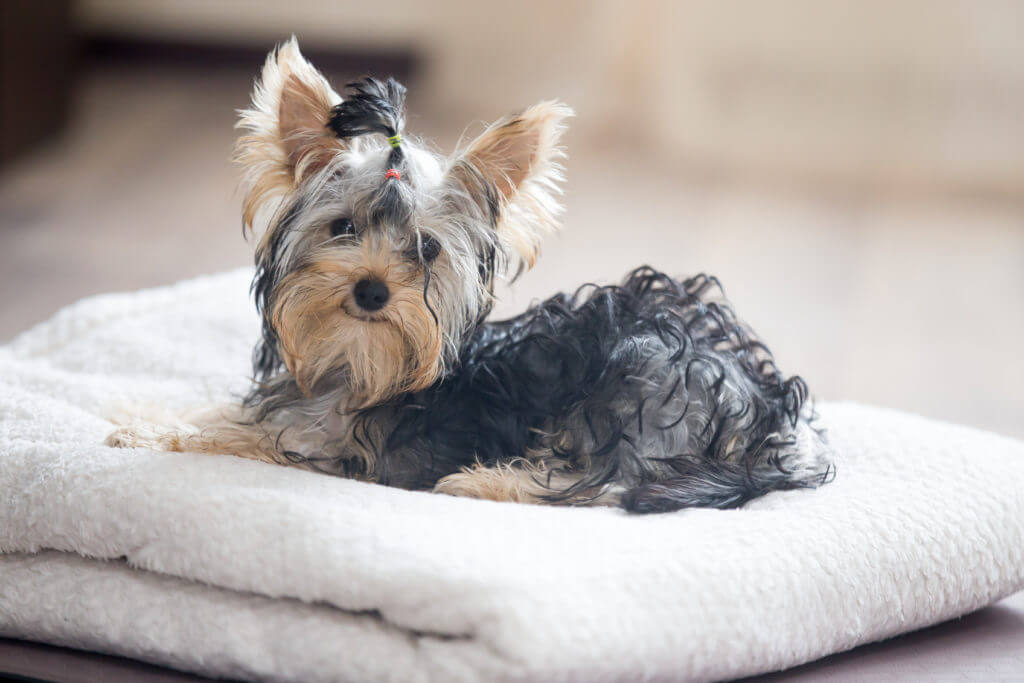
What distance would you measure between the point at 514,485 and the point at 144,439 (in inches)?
29.6

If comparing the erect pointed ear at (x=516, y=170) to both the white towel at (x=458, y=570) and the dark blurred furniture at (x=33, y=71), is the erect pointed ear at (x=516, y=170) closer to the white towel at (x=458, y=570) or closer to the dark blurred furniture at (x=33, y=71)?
the white towel at (x=458, y=570)

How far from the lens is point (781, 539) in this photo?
189cm

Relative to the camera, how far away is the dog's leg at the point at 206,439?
2.18m

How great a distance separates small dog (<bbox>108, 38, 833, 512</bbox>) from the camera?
205 centimetres

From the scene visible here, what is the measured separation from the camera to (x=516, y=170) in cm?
216

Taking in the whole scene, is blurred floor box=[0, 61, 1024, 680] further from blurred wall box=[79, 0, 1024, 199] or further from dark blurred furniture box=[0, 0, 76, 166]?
blurred wall box=[79, 0, 1024, 199]


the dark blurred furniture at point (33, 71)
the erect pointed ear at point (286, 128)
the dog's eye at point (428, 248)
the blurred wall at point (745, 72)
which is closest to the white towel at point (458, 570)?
the dog's eye at point (428, 248)

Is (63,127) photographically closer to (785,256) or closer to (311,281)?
(785,256)

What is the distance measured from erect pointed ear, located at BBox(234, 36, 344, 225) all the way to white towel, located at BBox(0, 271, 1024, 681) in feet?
1.82

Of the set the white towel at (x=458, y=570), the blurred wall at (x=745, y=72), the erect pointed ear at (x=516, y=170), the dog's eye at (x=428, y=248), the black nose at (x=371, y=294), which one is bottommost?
the white towel at (x=458, y=570)

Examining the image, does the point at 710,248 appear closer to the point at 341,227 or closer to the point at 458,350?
the point at 458,350

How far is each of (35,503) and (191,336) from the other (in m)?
1.18

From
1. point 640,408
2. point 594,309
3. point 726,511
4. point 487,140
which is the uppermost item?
point 487,140

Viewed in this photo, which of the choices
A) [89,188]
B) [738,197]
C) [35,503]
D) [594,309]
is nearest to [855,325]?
[738,197]
